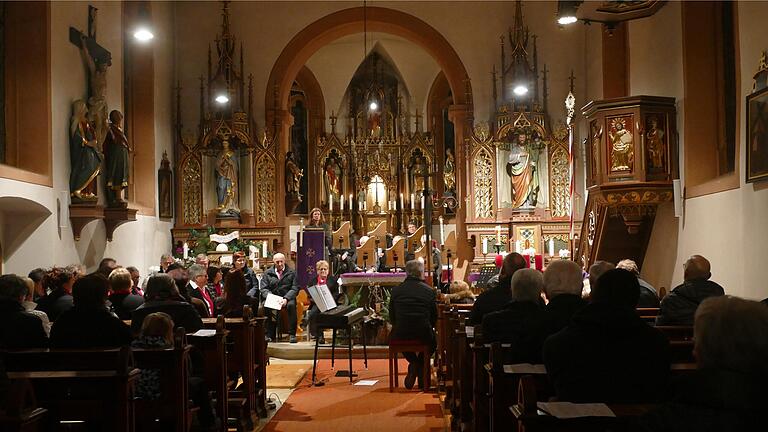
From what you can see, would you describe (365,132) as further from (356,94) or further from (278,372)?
(278,372)

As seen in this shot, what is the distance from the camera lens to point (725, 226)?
8977mm

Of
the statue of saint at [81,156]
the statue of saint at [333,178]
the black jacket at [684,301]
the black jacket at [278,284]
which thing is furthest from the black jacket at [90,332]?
the statue of saint at [333,178]

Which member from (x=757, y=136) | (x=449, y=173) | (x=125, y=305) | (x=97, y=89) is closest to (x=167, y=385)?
(x=125, y=305)

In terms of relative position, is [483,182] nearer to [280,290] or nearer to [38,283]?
[280,290]

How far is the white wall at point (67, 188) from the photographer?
10367mm

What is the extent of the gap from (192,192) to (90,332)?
12208 mm

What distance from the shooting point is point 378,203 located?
69.6 ft

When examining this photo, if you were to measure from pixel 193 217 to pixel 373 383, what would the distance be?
28.0 ft

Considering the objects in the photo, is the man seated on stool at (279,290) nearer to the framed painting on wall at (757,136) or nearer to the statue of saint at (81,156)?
the statue of saint at (81,156)

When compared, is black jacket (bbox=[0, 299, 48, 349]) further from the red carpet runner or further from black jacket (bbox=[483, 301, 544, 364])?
black jacket (bbox=[483, 301, 544, 364])

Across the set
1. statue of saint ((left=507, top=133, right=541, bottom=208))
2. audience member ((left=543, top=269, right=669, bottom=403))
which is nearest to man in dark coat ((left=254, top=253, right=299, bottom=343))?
statue of saint ((left=507, top=133, right=541, bottom=208))

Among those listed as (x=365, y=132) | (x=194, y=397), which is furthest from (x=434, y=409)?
(x=365, y=132)

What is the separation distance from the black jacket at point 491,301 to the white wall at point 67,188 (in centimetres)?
594

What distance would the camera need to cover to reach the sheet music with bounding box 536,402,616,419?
2.76 m
